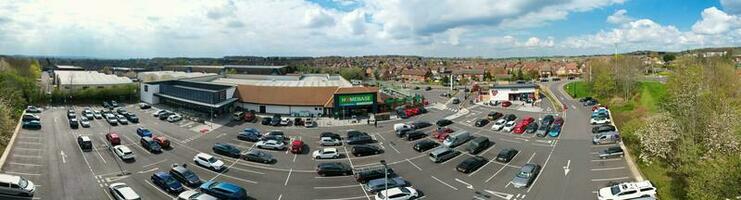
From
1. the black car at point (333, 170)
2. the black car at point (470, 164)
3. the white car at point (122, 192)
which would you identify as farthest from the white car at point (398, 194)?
the white car at point (122, 192)

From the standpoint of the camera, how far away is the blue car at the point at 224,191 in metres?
26.4

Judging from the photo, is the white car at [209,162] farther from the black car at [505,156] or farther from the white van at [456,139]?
the black car at [505,156]

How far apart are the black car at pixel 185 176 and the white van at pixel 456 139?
22108 millimetres

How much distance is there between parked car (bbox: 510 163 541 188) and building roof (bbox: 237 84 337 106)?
31710mm

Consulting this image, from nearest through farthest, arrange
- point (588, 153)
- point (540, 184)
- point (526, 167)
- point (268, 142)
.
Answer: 1. point (540, 184)
2. point (526, 167)
3. point (588, 153)
4. point (268, 142)

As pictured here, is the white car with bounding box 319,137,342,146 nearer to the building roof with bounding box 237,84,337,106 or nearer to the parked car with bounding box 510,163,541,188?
the building roof with bounding box 237,84,337,106

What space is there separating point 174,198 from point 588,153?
3281 cm

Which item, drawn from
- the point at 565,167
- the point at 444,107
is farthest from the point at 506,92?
the point at 565,167

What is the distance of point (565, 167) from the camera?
33.4m

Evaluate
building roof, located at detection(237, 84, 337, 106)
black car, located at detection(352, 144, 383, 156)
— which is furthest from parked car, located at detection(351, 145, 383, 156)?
building roof, located at detection(237, 84, 337, 106)

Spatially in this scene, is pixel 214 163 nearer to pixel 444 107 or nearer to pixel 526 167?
pixel 526 167

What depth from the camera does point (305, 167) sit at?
34.5 m

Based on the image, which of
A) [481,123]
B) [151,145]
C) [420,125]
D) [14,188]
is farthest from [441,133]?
[14,188]

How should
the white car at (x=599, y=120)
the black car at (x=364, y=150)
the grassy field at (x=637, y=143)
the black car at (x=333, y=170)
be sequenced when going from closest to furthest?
the grassy field at (x=637, y=143), the black car at (x=333, y=170), the black car at (x=364, y=150), the white car at (x=599, y=120)
